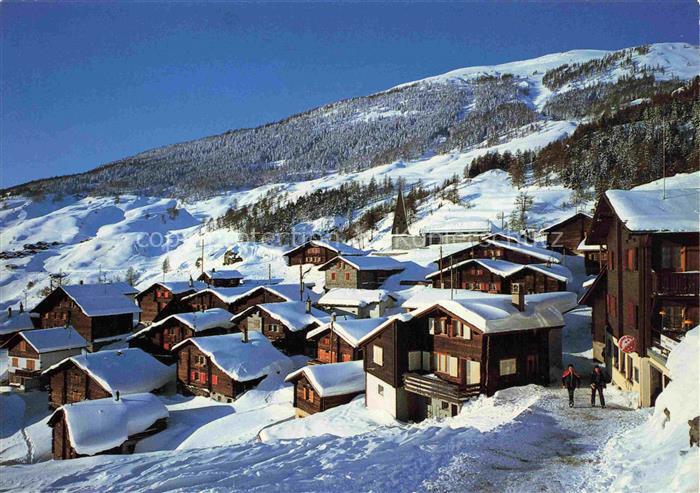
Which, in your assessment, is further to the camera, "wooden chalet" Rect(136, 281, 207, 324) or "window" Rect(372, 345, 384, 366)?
"wooden chalet" Rect(136, 281, 207, 324)

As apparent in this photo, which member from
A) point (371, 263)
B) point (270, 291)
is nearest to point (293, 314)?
point (270, 291)

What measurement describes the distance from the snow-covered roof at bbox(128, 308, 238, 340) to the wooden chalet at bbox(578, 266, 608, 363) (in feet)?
89.5

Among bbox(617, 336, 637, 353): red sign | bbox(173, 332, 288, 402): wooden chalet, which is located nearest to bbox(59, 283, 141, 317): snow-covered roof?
bbox(173, 332, 288, 402): wooden chalet

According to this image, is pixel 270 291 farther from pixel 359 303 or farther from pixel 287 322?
pixel 359 303

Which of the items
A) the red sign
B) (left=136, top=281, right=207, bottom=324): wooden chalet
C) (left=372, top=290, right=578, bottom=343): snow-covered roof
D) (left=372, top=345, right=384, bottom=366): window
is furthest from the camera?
(left=136, top=281, right=207, bottom=324): wooden chalet

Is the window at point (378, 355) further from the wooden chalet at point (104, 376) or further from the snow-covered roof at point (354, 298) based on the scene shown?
the wooden chalet at point (104, 376)

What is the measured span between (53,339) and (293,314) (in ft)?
64.9

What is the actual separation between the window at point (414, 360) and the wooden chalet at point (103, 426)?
1381cm

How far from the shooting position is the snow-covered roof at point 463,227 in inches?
2749

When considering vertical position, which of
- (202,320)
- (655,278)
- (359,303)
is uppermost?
(655,278)

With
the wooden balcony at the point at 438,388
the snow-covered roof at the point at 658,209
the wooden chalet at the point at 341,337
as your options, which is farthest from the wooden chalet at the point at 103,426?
the snow-covered roof at the point at 658,209

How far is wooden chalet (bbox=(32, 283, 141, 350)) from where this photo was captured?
145ft

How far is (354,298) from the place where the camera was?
135ft

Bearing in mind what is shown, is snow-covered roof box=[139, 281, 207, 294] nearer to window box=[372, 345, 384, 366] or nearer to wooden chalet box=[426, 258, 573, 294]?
wooden chalet box=[426, 258, 573, 294]
